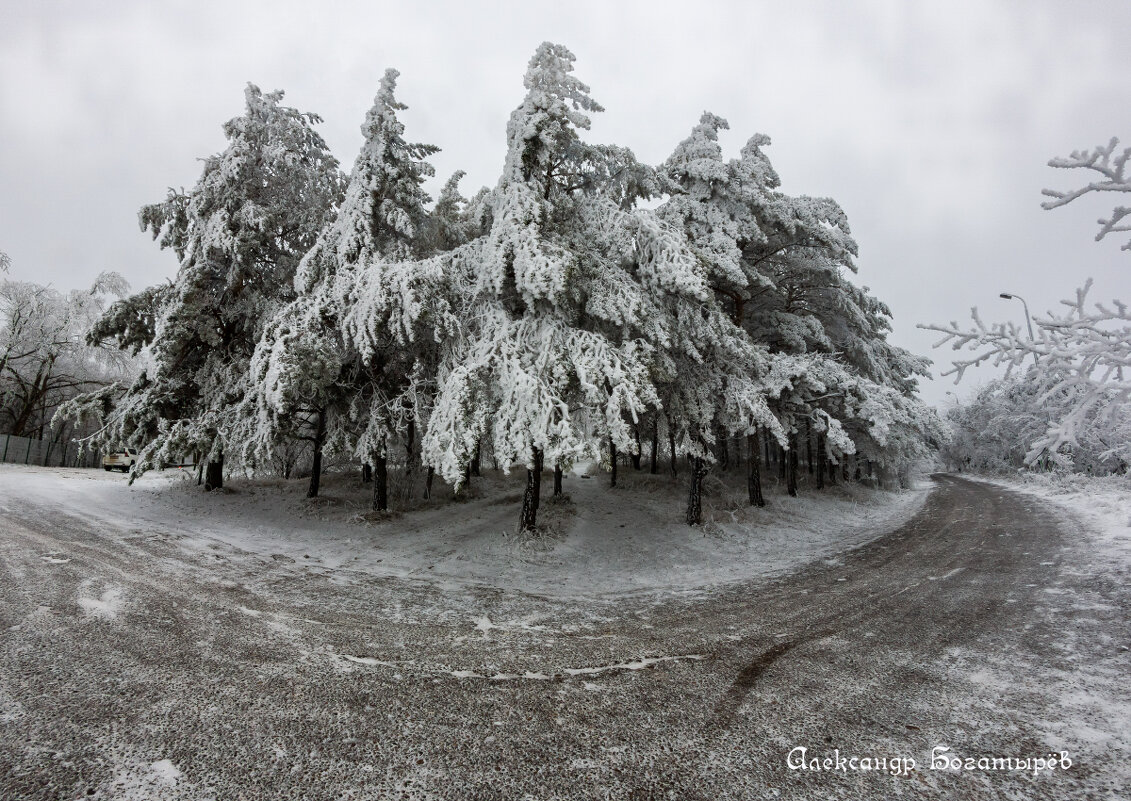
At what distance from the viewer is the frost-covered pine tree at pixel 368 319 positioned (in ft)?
32.0

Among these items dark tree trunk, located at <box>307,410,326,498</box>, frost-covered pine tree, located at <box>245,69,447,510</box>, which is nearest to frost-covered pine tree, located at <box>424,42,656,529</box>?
frost-covered pine tree, located at <box>245,69,447,510</box>

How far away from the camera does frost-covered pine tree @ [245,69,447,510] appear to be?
32.0 feet

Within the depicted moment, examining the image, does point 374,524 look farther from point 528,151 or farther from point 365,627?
point 528,151

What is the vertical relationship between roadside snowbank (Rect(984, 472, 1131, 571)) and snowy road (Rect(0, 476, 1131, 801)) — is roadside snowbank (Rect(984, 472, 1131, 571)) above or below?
above

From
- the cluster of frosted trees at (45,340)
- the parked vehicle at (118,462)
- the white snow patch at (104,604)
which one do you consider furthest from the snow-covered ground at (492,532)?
the cluster of frosted trees at (45,340)

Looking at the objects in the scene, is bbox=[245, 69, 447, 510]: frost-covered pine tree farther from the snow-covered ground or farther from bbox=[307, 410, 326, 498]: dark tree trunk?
the snow-covered ground

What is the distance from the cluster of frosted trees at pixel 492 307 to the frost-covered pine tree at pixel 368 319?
57mm

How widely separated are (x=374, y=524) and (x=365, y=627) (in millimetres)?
7231

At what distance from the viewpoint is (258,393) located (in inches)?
388

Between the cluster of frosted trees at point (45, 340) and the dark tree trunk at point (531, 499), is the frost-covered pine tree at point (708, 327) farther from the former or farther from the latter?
the cluster of frosted trees at point (45, 340)

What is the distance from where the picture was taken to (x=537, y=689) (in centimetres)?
371

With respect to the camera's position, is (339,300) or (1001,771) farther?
(339,300)

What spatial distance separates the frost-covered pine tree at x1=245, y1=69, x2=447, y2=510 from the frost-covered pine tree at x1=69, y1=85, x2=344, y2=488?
210cm

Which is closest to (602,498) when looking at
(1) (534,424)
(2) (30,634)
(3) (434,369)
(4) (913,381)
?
(3) (434,369)
